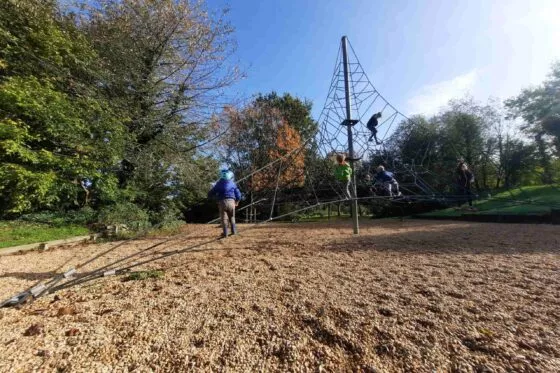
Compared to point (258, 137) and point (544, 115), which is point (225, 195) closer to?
point (258, 137)

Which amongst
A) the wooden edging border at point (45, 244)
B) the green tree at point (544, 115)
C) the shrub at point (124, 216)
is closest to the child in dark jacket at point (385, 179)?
the shrub at point (124, 216)

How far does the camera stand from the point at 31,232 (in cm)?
627

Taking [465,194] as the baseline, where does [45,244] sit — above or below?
below

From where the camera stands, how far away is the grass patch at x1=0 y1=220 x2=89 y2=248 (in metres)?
5.68

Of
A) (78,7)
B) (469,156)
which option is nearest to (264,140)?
(78,7)

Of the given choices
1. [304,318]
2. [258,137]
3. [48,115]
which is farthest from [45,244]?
[258,137]

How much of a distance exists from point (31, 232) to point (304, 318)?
7.82 m

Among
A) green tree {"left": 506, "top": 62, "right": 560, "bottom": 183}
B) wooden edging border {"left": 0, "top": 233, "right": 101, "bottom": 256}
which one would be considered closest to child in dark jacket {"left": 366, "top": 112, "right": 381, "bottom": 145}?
wooden edging border {"left": 0, "top": 233, "right": 101, "bottom": 256}

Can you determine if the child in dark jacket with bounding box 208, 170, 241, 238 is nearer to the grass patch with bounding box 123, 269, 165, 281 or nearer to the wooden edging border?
the grass patch with bounding box 123, 269, 165, 281

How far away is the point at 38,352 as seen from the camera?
1677mm

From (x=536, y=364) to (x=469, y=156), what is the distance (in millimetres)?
19489

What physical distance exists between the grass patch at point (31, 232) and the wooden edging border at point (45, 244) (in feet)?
0.65

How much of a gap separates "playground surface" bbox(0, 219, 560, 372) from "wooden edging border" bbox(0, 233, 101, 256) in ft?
6.82

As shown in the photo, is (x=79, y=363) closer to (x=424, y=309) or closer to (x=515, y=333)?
(x=424, y=309)
